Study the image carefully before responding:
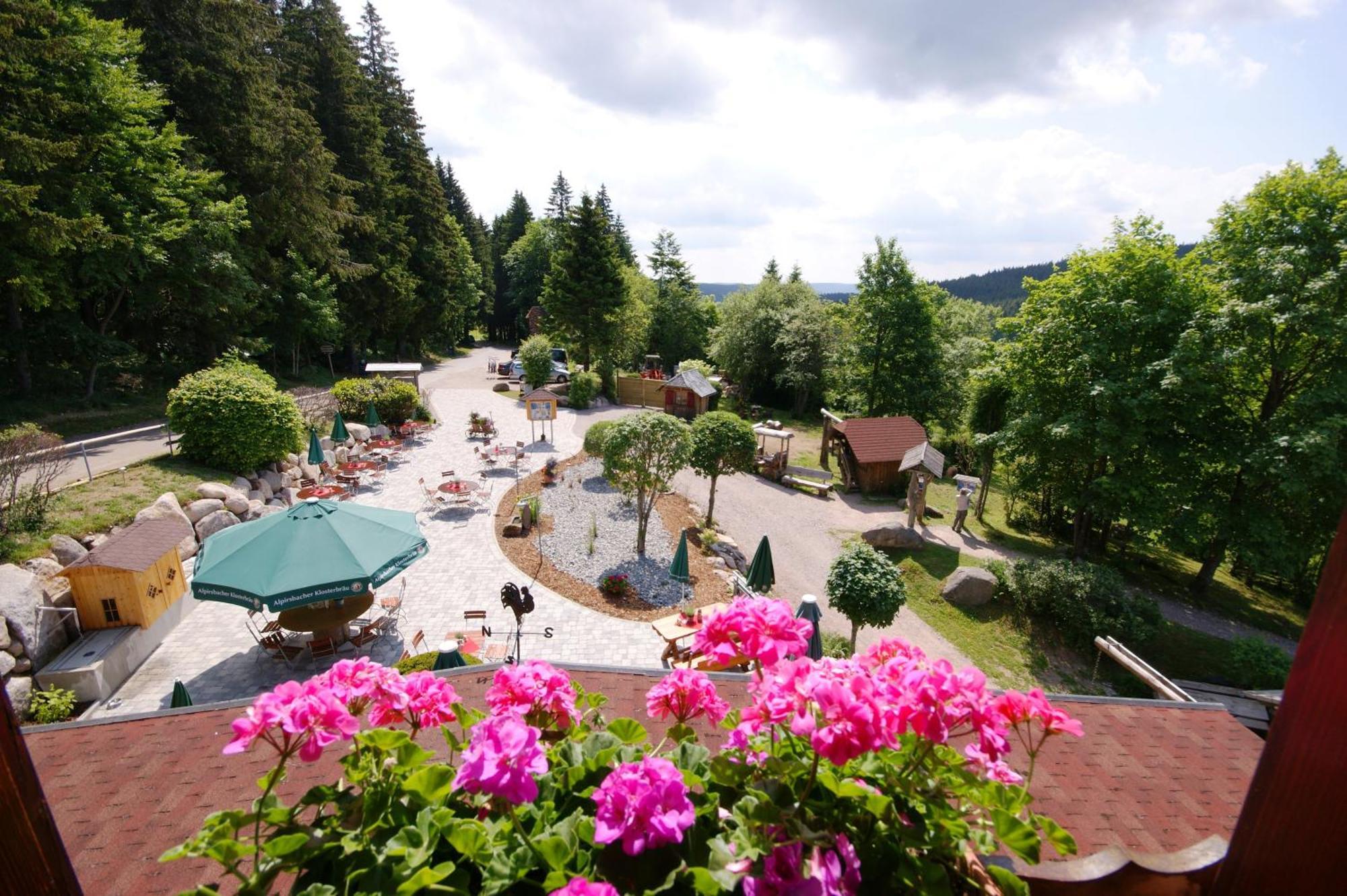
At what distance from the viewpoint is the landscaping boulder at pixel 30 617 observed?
22.1ft

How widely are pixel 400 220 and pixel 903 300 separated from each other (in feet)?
87.6

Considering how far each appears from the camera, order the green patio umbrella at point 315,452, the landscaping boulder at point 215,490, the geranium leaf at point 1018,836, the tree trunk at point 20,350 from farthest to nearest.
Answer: the tree trunk at point 20,350 → the green patio umbrella at point 315,452 → the landscaping boulder at point 215,490 → the geranium leaf at point 1018,836

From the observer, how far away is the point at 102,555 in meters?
7.48

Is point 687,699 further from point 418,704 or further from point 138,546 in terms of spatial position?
point 138,546

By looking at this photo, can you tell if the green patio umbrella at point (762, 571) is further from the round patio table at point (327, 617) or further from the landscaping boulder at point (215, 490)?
the landscaping boulder at point (215, 490)

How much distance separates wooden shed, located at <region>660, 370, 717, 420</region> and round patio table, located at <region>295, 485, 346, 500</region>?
14.8 meters

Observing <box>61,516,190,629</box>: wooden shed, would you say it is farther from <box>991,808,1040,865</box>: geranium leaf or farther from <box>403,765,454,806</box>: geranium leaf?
<box>991,808,1040,865</box>: geranium leaf

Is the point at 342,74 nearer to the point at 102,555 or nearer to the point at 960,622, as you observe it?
the point at 102,555

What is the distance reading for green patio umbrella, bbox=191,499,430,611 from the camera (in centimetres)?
A: 667

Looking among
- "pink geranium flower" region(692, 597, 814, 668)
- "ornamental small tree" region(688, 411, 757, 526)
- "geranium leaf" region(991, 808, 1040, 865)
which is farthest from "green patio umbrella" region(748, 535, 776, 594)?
"geranium leaf" region(991, 808, 1040, 865)

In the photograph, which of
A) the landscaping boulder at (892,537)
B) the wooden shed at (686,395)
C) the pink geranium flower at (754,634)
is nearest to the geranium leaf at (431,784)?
the pink geranium flower at (754,634)

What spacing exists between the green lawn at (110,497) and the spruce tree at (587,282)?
59.4 feet

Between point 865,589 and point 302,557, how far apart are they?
26.3ft

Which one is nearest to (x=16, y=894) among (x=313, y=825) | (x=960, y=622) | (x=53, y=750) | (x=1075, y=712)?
(x=313, y=825)
